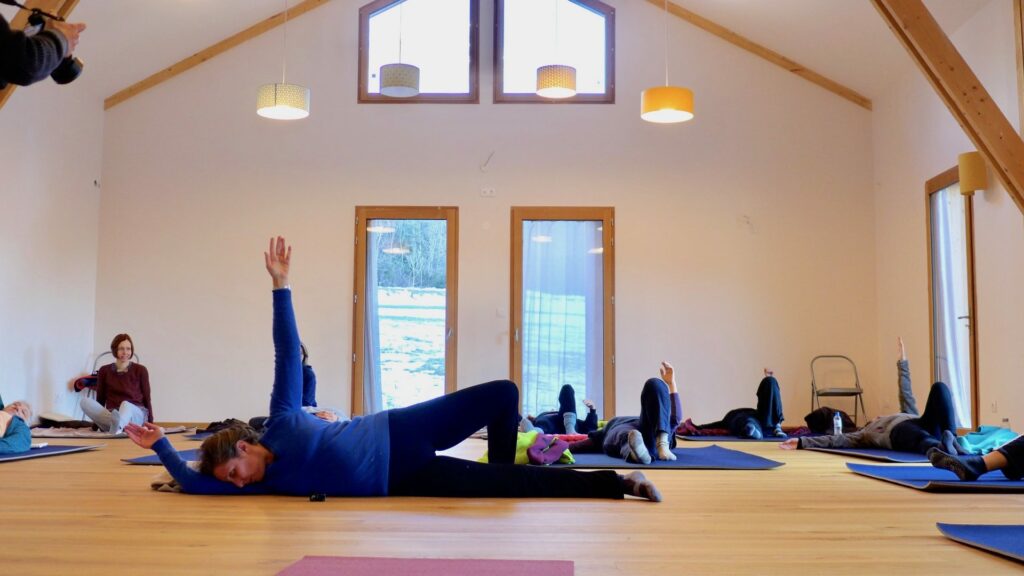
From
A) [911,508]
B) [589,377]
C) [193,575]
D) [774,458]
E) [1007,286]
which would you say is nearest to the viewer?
[193,575]

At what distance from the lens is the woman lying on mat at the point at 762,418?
7.51 metres

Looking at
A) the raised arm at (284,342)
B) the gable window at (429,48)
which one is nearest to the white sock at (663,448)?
the raised arm at (284,342)

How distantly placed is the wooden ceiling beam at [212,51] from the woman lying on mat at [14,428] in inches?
193

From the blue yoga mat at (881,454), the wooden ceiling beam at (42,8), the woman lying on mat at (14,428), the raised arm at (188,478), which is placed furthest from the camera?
the wooden ceiling beam at (42,8)

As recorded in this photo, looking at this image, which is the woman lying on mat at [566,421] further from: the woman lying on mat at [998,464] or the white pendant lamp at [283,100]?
the woman lying on mat at [998,464]

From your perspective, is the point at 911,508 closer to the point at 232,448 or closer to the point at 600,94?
the point at 232,448

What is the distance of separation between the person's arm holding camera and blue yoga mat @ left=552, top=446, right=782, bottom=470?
114 inches

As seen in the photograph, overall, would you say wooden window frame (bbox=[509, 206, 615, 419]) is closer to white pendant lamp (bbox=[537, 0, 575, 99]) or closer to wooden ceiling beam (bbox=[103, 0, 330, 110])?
white pendant lamp (bbox=[537, 0, 575, 99])

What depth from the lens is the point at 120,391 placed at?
7945 mm

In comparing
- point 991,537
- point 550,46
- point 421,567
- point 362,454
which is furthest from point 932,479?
point 550,46

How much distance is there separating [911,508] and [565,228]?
6.14 metres

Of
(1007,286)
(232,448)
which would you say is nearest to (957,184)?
(1007,286)

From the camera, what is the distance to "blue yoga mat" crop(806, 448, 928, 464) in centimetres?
506

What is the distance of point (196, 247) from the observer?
9.23 metres
